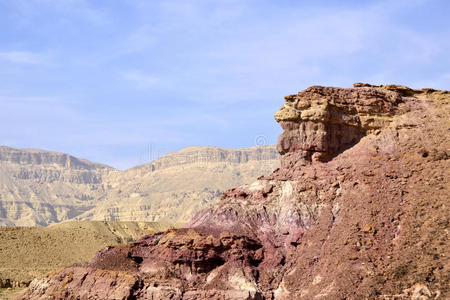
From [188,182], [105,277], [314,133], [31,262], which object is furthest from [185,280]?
[188,182]

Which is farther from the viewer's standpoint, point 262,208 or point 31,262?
point 31,262

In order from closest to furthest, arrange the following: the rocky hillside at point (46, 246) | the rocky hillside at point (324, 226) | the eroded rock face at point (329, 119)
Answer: the rocky hillside at point (324, 226) → the eroded rock face at point (329, 119) → the rocky hillside at point (46, 246)

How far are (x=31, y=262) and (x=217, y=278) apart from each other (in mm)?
35211

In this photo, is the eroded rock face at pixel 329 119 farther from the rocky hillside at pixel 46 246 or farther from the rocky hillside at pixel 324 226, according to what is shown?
the rocky hillside at pixel 46 246

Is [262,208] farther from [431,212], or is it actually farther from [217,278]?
[431,212]

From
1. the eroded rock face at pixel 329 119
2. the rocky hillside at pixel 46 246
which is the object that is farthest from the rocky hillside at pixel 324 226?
the rocky hillside at pixel 46 246

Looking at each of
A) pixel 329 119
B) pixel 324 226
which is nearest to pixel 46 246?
pixel 329 119

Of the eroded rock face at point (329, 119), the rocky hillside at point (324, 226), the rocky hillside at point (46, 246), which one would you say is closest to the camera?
the rocky hillside at point (324, 226)

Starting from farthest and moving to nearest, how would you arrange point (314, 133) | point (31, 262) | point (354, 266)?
point (31, 262)
point (314, 133)
point (354, 266)

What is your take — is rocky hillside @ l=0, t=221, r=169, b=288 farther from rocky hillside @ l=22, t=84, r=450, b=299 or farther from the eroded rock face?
the eroded rock face

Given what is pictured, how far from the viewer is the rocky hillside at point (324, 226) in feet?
80.1

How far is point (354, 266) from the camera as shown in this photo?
24.6 metres

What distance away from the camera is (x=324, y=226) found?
28234 mm

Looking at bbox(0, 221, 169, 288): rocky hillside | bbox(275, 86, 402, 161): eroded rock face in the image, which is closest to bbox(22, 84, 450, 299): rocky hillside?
bbox(275, 86, 402, 161): eroded rock face
